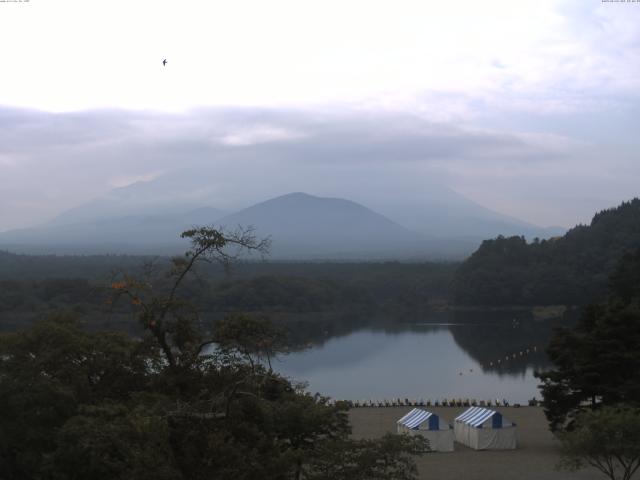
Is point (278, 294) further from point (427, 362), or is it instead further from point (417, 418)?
point (417, 418)

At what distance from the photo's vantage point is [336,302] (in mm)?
49562

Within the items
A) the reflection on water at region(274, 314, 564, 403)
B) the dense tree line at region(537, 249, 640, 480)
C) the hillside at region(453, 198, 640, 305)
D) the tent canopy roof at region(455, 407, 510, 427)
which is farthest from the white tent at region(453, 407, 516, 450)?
the hillside at region(453, 198, 640, 305)

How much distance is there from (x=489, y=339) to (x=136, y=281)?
29953 millimetres

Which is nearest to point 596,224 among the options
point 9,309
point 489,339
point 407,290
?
point 407,290

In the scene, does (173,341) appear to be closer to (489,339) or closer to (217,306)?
(489,339)

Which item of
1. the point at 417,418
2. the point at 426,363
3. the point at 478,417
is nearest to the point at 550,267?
the point at 426,363

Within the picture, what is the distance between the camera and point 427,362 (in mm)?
28969

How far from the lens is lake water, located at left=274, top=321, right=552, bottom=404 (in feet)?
76.0

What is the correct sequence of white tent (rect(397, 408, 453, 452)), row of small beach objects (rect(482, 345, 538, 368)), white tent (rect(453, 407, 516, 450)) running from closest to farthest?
white tent (rect(397, 408, 453, 452))
white tent (rect(453, 407, 516, 450))
row of small beach objects (rect(482, 345, 538, 368))

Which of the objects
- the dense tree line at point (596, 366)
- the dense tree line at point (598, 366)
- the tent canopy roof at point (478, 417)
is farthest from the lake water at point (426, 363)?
the dense tree line at point (598, 366)

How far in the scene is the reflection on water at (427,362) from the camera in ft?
76.2

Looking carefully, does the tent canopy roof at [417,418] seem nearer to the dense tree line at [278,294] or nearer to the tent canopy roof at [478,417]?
the tent canopy roof at [478,417]

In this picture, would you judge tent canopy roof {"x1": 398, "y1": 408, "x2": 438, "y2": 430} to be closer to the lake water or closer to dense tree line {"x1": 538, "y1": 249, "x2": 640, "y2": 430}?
dense tree line {"x1": 538, "y1": 249, "x2": 640, "y2": 430}

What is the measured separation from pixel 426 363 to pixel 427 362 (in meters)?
0.26
